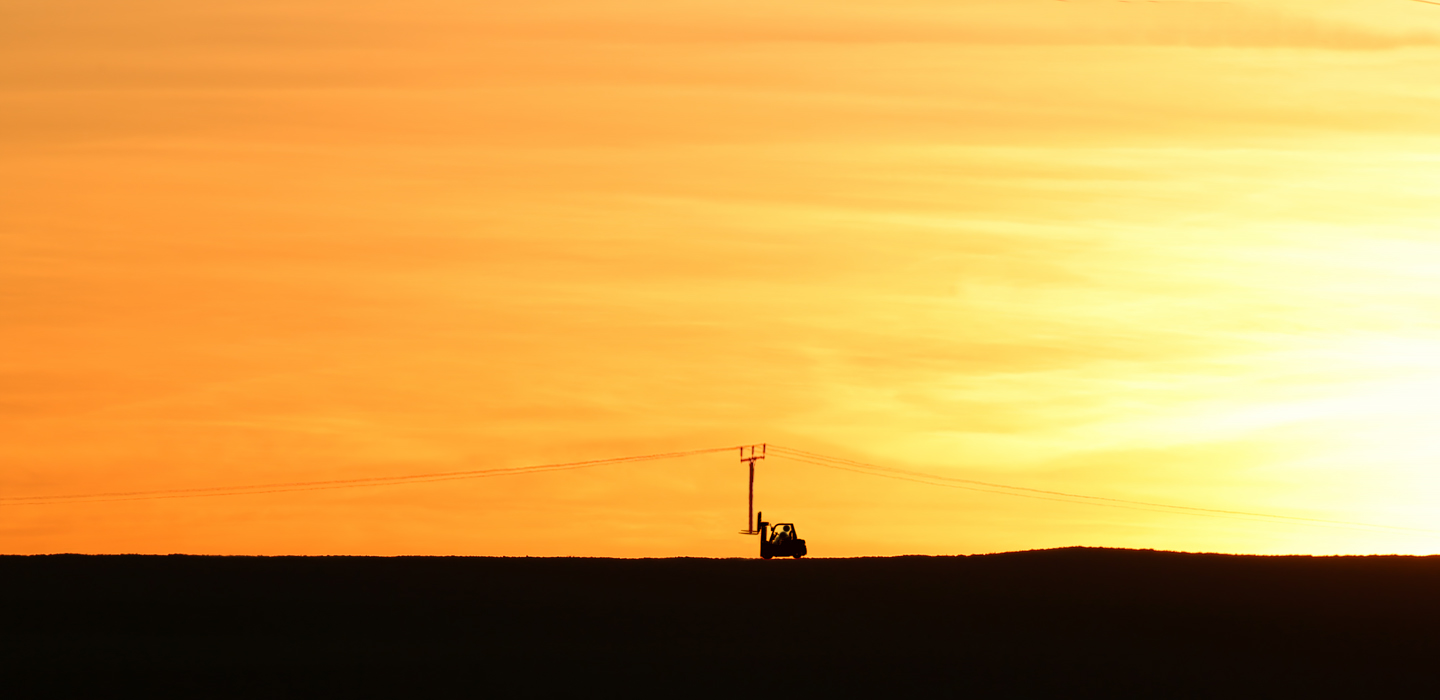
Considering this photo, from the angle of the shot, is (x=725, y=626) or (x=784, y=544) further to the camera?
(x=784, y=544)

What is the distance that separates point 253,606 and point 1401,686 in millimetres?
24748

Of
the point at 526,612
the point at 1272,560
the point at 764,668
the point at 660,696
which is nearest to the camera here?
the point at 660,696

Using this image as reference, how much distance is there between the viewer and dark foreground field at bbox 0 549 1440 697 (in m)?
32.0

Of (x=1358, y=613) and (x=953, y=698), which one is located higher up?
(x=1358, y=613)

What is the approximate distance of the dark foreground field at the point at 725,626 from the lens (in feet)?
105

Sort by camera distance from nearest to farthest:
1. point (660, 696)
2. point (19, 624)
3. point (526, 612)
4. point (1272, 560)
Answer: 1. point (660, 696)
2. point (19, 624)
3. point (526, 612)
4. point (1272, 560)

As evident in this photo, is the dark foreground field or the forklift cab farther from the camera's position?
the forklift cab

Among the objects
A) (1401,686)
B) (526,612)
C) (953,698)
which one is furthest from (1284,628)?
(526,612)

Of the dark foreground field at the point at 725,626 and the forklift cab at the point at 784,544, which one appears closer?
the dark foreground field at the point at 725,626

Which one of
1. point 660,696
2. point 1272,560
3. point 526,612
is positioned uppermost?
point 1272,560

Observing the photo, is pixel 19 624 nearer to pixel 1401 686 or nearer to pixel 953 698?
pixel 953 698

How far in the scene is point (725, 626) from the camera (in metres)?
39.3

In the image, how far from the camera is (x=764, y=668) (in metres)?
33.0

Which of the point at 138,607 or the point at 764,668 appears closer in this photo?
the point at 764,668
